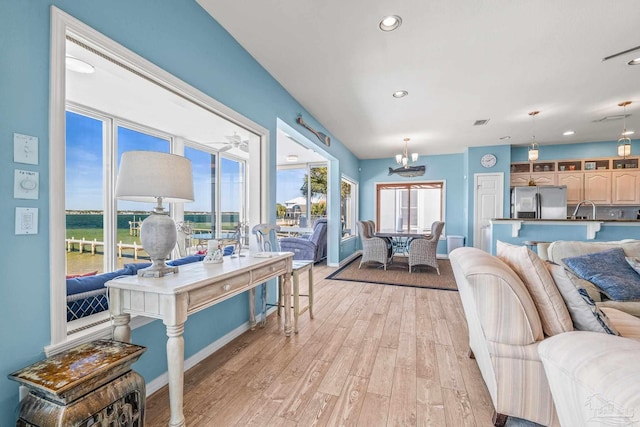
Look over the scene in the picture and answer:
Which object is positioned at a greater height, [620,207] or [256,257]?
[620,207]

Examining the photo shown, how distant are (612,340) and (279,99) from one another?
333 centimetres

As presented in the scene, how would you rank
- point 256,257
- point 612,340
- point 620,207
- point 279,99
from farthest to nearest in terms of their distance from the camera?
point 620,207, point 279,99, point 256,257, point 612,340

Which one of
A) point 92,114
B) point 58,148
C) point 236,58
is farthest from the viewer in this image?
point 92,114

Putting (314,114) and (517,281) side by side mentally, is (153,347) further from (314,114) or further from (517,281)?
(314,114)

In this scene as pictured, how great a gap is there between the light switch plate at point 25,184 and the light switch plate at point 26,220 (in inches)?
2.2

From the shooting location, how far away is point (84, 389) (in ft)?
3.29

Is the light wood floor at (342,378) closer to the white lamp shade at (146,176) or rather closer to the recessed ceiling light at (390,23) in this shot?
the white lamp shade at (146,176)

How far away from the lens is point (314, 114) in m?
4.30

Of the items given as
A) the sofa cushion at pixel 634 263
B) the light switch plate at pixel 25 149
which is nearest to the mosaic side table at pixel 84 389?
the light switch plate at pixel 25 149

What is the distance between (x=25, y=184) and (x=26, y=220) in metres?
0.15

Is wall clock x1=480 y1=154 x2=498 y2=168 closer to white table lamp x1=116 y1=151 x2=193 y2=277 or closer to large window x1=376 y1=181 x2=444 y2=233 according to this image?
large window x1=376 y1=181 x2=444 y2=233

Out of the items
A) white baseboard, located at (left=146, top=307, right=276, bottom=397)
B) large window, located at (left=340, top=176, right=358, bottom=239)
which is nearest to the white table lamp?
white baseboard, located at (left=146, top=307, right=276, bottom=397)

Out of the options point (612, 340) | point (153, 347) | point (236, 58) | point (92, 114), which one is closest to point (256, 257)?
point (153, 347)

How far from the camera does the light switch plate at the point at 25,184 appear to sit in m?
1.11
